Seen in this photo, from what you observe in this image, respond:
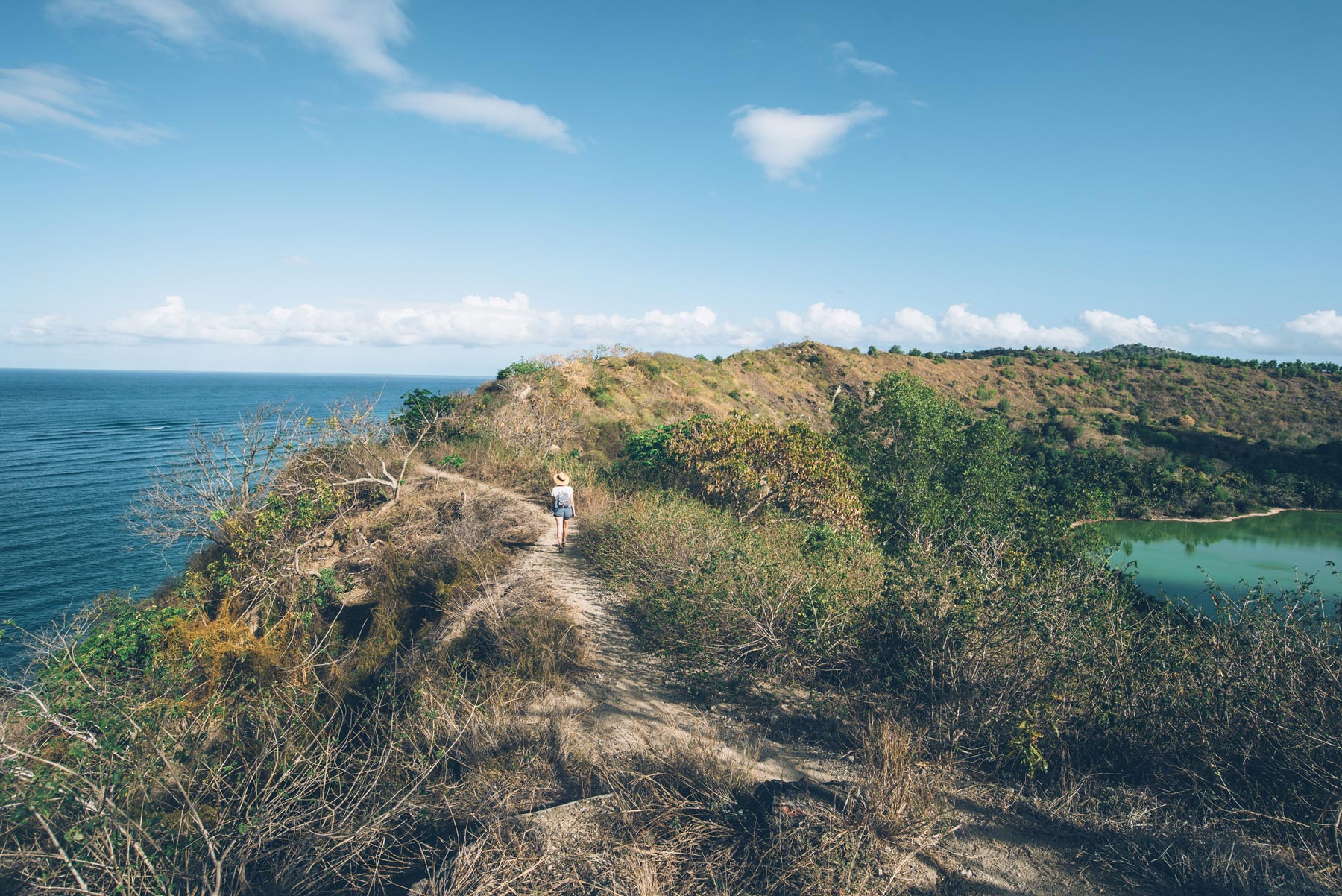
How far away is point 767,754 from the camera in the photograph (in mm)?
5852

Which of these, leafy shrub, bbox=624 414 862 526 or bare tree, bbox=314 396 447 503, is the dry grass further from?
bare tree, bbox=314 396 447 503

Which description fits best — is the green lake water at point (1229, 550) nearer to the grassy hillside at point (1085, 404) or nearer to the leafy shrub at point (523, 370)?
the grassy hillside at point (1085, 404)

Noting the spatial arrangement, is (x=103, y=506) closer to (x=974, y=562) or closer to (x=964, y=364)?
(x=974, y=562)

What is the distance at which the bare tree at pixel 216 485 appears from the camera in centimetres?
1212

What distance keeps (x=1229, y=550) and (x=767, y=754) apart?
1293 inches

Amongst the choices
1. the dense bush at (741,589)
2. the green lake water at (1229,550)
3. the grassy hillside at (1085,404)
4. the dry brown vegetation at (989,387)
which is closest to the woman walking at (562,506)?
the dense bush at (741,589)

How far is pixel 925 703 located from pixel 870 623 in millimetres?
1111

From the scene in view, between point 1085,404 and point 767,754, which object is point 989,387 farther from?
point 767,754

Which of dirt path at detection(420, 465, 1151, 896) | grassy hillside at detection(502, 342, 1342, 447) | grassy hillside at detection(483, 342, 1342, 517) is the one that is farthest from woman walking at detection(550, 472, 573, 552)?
grassy hillside at detection(502, 342, 1342, 447)

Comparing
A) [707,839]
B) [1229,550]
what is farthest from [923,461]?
[1229,550]

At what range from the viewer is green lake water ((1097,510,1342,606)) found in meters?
22.5

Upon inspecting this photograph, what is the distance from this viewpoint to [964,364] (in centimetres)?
6106

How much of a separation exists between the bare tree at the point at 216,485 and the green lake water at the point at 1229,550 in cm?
2655

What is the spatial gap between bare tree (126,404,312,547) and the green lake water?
26549mm
